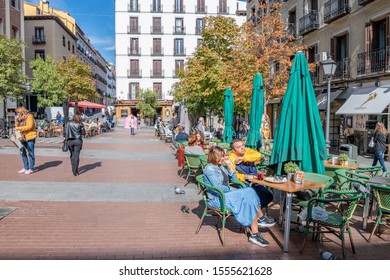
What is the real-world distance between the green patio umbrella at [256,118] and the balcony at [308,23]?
13.7 m

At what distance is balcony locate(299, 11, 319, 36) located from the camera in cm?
2074

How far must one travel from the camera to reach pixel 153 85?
52.8 metres

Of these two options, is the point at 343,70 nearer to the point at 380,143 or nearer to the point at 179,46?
the point at 380,143

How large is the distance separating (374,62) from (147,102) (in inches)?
1453

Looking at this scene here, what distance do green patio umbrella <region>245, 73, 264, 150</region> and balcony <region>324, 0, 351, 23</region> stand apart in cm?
1127

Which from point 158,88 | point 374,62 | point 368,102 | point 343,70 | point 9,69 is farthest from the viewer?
point 158,88

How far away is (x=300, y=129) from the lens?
17.2ft

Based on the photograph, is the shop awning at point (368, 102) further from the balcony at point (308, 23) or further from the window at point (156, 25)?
the window at point (156, 25)

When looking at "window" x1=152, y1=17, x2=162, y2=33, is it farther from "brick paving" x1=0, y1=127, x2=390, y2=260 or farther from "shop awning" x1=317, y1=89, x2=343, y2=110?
"brick paving" x1=0, y1=127, x2=390, y2=260

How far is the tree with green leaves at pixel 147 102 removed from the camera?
4856 centimetres

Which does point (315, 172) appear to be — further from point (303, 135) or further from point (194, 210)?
point (194, 210)

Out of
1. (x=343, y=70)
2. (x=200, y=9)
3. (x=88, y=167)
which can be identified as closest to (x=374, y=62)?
(x=343, y=70)

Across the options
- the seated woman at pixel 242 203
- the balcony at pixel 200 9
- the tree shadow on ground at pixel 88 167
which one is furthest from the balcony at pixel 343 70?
the balcony at pixel 200 9
